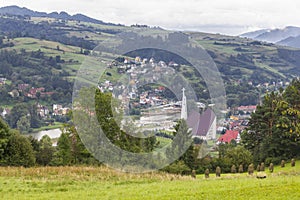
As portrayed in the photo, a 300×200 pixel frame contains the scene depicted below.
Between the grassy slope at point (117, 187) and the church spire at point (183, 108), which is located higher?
the church spire at point (183, 108)

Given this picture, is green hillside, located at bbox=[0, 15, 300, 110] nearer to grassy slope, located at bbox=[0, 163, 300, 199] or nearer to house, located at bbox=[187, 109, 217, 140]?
house, located at bbox=[187, 109, 217, 140]

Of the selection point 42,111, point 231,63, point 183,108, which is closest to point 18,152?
point 183,108

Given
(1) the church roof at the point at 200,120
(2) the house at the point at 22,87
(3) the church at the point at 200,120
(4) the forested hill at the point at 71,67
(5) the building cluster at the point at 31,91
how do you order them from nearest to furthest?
1. (3) the church at the point at 200,120
2. (1) the church roof at the point at 200,120
3. (5) the building cluster at the point at 31,91
4. (2) the house at the point at 22,87
5. (4) the forested hill at the point at 71,67

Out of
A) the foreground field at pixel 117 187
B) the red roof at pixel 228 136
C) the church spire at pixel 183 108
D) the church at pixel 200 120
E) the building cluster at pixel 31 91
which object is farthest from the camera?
the building cluster at pixel 31 91

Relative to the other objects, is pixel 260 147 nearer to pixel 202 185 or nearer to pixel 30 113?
pixel 202 185

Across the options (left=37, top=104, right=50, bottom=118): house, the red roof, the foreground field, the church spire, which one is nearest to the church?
the church spire

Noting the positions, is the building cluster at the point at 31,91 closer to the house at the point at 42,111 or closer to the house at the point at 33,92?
the house at the point at 33,92

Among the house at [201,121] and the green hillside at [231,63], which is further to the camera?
the green hillside at [231,63]

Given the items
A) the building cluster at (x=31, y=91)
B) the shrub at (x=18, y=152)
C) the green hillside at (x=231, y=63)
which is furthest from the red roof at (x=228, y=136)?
the building cluster at (x=31, y=91)
